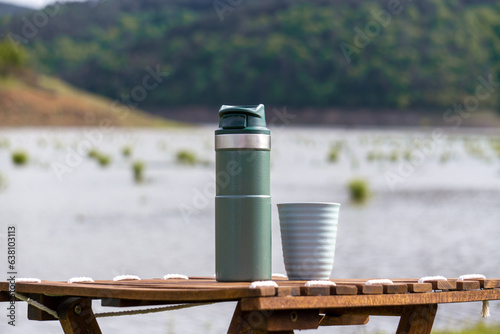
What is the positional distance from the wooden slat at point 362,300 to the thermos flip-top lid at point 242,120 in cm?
57

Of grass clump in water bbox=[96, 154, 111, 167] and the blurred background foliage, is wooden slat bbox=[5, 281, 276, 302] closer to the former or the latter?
grass clump in water bbox=[96, 154, 111, 167]

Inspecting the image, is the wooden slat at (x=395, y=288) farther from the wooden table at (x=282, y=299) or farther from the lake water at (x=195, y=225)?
the lake water at (x=195, y=225)

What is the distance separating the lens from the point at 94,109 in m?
61.1

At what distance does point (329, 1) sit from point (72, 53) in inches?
1176

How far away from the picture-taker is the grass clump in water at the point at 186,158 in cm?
2412

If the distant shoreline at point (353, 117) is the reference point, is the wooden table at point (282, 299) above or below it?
below

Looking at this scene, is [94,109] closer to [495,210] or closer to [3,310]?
[495,210]

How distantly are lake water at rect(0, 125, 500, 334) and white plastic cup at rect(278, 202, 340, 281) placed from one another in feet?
9.23

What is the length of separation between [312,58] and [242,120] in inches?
2992

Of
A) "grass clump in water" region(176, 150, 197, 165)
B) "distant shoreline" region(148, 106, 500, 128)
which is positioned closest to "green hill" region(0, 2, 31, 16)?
"distant shoreline" region(148, 106, 500, 128)

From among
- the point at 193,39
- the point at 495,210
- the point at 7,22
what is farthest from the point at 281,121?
the point at 495,210

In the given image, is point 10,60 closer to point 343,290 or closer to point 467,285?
point 467,285

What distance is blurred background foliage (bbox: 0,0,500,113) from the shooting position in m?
72.8

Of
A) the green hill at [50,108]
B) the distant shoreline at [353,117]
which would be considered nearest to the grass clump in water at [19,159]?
the green hill at [50,108]
